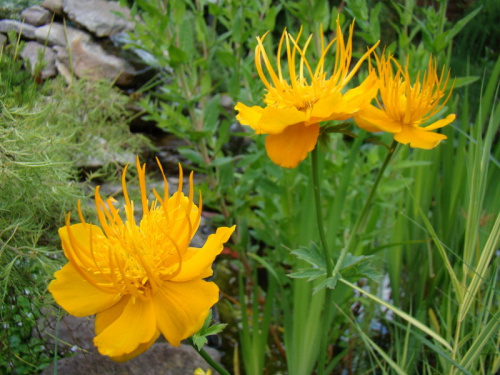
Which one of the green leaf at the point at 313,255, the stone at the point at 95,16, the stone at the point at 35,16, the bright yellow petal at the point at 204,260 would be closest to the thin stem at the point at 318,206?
the green leaf at the point at 313,255

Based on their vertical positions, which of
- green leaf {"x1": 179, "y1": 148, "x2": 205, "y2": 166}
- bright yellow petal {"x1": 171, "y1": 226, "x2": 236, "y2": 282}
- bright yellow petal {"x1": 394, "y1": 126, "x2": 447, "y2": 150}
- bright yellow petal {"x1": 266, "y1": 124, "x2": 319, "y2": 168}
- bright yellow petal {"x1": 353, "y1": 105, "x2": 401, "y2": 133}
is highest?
bright yellow petal {"x1": 353, "y1": 105, "x2": 401, "y2": 133}

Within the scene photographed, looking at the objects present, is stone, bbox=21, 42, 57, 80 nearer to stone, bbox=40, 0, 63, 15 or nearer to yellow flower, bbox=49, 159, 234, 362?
stone, bbox=40, 0, 63, 15

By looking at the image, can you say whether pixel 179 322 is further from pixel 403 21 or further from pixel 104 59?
pixel 104 59

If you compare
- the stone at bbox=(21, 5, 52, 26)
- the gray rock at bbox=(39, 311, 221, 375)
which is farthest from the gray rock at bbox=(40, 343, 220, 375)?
the stone at bbox=(21, 5, 52, 26)

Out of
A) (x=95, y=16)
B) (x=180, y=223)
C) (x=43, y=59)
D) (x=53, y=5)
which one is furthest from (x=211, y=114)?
(x=95, y=16)

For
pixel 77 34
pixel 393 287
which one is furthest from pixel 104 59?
pixel 393 287
